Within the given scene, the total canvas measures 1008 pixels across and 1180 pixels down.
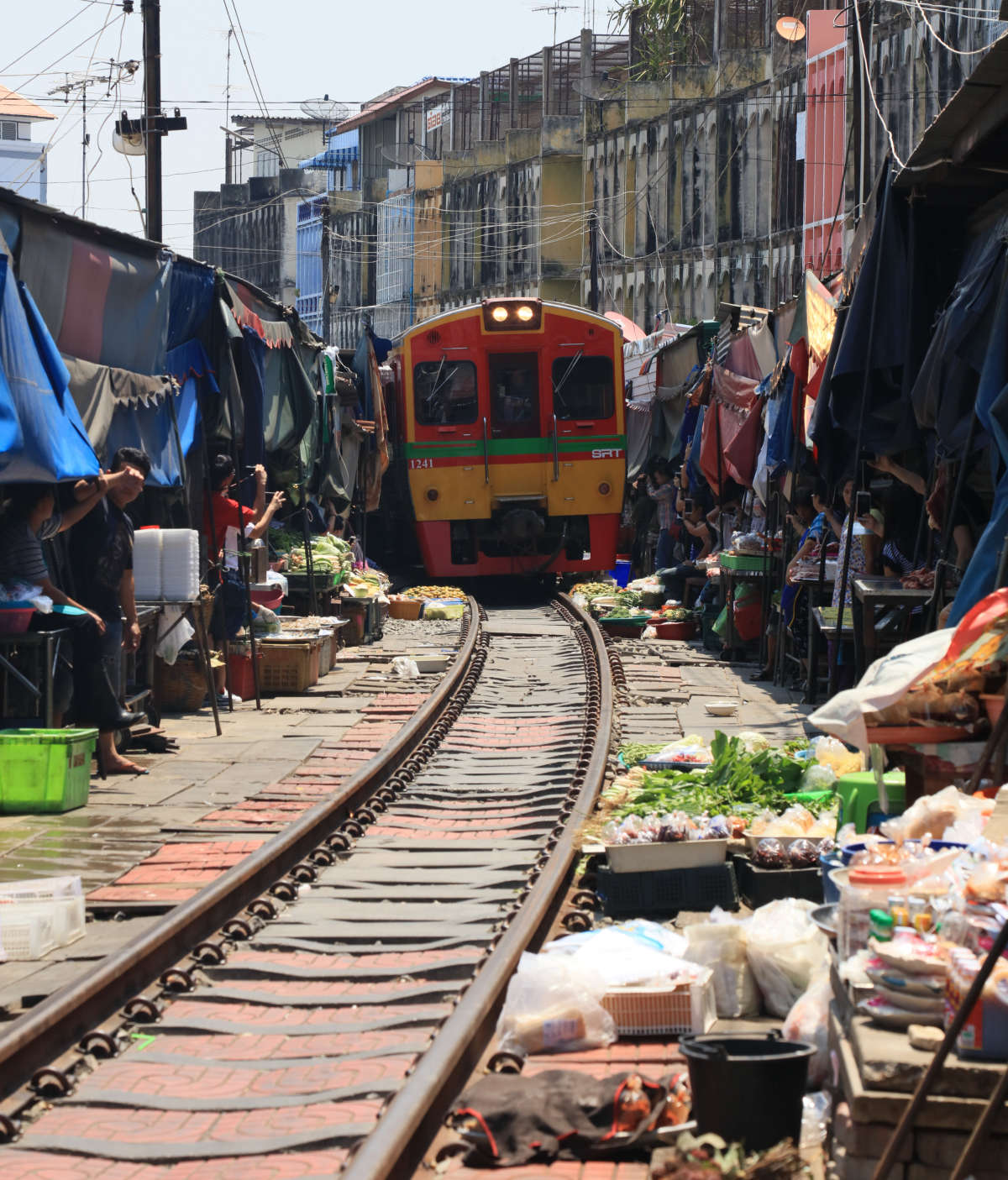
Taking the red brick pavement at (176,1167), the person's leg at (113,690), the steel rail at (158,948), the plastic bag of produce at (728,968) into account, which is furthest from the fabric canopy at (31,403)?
the red brick pavement at (176,1167)

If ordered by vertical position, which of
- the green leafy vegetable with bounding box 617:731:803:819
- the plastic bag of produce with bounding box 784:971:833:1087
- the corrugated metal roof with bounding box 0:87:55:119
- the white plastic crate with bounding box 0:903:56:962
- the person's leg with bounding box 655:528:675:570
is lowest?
the white plastic crate with bounding box 0:903:56:962

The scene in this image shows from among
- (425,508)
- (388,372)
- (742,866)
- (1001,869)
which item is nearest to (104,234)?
(742,866)

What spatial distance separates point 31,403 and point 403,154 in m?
59.4

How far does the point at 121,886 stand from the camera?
6.88 m

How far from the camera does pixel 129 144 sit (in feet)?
65.7

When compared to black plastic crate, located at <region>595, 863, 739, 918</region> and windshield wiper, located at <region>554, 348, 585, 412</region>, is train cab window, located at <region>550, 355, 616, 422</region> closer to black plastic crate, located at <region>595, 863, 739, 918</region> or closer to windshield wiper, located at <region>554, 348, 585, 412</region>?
windshield wiper, located at <region>554, 348, 585, 412</region>

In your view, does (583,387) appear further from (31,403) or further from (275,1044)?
(275,1044)

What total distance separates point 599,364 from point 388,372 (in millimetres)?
3926

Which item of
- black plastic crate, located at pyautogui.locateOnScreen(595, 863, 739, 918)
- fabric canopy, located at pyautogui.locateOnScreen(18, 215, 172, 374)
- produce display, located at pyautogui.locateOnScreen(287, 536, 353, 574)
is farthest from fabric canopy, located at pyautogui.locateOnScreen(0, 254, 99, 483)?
produce display, located at pyautogui.locateOnScreen(287, 536, 353, 574)

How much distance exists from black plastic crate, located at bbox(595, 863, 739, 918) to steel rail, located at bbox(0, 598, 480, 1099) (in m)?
1.46

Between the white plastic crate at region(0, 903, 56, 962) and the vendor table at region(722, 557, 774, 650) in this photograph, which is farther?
the vendor table at region(722, 557, 774, 650)

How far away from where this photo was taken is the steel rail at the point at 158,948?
467 cm

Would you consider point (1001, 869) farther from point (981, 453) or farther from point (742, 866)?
point (981, 453)

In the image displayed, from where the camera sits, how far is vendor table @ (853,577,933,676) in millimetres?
9531
